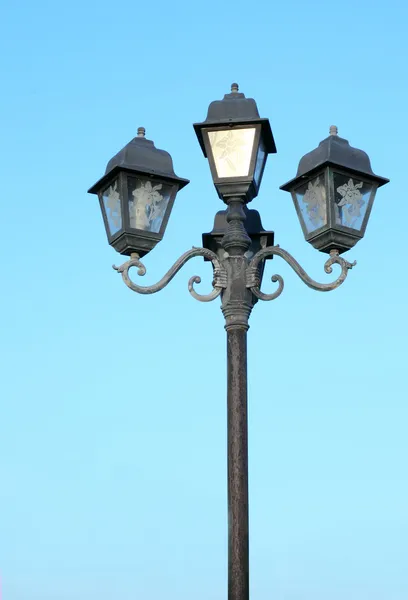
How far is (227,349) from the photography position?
297 inches

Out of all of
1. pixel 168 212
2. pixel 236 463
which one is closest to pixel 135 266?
pixel 168 212

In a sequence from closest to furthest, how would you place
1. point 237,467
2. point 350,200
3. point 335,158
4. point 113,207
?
point 237,467
point 335,158
point 350,200
point 113,207

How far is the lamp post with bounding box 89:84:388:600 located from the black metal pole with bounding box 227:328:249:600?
0.06 ft

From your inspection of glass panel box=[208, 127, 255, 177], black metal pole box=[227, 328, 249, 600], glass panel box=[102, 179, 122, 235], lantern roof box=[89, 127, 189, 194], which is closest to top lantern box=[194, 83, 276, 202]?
glass panel box=[208, 127, 255, 177]

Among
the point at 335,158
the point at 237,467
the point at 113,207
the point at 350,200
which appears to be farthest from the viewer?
the point at 113,207

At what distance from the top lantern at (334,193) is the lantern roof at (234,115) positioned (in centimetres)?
36

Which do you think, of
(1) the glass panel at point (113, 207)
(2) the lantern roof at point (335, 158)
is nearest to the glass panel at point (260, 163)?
(2) the lantern roof at point (335, 158)

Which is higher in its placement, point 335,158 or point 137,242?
point 335,158

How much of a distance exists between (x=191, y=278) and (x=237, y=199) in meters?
0.58

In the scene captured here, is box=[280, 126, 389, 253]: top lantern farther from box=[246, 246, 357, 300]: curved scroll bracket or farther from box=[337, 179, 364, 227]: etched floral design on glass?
box=[246, 246, 357, 300]: curved scroll bracket

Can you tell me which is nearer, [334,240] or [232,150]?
[334,240]

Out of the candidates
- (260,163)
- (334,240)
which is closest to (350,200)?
(334,240)

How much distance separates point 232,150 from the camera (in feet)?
25.4

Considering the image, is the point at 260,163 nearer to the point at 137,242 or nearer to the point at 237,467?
the point at 137,242
